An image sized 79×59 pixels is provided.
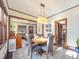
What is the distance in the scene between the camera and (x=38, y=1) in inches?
Answer: 191

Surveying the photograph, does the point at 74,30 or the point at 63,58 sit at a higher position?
the point at 74,30

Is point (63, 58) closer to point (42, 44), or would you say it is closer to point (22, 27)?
point (42, 44)

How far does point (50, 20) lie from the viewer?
7.48m

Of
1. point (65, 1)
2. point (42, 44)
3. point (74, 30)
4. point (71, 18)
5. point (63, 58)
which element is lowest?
point (63, 58)

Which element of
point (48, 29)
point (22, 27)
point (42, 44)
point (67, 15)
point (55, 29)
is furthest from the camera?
point (22, 27)

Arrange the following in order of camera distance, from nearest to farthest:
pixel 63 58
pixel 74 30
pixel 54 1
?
pixel 63 58 < pixel 54 1 < pixel 74 30

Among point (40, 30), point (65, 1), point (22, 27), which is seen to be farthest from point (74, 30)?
point (22, 27)

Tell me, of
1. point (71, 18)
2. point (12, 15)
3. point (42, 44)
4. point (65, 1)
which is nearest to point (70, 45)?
point (71, 18)

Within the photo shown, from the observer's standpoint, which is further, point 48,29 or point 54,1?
point 48,29

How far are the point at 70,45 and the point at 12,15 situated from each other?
4.26m

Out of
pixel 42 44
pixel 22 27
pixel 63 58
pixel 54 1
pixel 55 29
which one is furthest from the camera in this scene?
pixel 22 27

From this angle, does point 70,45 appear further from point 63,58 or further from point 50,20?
point 50,20

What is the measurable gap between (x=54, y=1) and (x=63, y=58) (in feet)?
9.94

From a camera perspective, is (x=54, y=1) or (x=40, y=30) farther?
(x=40, y=30)
